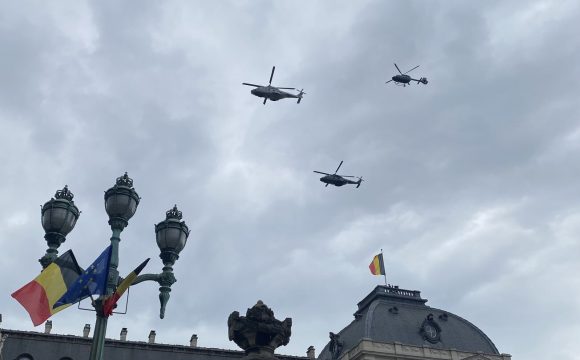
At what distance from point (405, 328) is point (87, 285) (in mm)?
51553

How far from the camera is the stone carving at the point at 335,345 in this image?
205ft

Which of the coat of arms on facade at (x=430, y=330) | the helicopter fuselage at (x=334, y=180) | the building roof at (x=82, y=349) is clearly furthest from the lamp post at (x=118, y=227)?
the coat of arms on facade at (x=430, y=330)

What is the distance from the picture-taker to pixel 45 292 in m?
14.7

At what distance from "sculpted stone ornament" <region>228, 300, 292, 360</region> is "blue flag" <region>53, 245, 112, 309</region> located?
3269mm

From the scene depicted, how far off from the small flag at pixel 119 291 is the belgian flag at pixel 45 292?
1.21 metres

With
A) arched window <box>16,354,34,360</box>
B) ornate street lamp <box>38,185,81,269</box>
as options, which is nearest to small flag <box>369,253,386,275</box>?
arched window <box>16,354,34,360</box>

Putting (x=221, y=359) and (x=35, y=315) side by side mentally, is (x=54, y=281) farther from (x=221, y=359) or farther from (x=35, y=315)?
(x=221, y=359)

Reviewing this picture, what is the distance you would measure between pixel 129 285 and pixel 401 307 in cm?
5435

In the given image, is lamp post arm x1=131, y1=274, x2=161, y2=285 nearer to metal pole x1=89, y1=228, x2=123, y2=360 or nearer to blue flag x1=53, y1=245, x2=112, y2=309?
metal pole x1=89, y1=228, x2=123, y2=360

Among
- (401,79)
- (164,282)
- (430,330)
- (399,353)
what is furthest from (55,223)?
(430,330)

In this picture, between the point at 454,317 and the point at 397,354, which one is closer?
the point at 397,354

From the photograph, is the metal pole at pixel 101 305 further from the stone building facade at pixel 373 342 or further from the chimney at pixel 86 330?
the chimney at pixel 86 330

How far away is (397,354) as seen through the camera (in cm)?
5741

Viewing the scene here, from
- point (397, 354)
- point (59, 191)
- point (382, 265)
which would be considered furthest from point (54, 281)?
point (382, 265)
